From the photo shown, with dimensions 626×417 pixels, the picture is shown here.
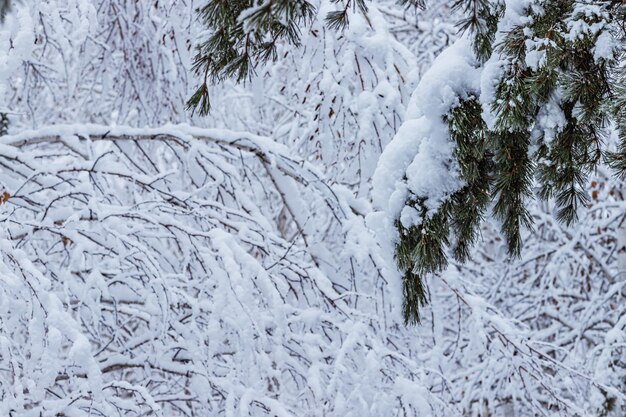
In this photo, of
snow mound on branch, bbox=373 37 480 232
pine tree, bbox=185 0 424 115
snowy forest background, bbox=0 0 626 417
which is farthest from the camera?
snowy forest background, bbox=0 0 626 417

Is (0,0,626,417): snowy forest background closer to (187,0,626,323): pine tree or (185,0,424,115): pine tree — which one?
(187,0,626,323): pine tree

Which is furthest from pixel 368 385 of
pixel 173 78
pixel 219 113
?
pixel 219 113

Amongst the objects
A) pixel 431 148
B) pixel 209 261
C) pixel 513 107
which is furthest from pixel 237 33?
pixel 209 261

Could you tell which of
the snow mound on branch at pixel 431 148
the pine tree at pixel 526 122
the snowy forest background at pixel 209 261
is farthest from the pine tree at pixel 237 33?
the snowy forest background at pixel 209 261

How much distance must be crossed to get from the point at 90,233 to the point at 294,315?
3.45 ft

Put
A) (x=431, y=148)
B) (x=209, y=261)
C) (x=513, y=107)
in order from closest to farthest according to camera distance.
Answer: (x=513, y=107), (x=431, y=148), (x=209, y=261)

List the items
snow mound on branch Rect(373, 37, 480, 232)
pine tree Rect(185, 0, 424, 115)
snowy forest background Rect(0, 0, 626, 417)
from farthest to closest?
snowy forest background Rect(0, 0, 626, 417) → snow mound on branch Rect(373, 37, 480, 232) → pine tree Rect(185, 0, 424, 115)

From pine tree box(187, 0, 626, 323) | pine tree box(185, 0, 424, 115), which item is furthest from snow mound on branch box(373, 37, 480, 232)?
pine tree box(185, 0, 424, 115)

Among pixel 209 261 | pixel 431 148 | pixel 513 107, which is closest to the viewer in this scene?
pixel 513 107

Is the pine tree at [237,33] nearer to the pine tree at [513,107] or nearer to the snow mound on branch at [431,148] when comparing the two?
the pine tree at [513,107]

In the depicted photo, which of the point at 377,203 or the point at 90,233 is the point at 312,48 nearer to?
the point at 90,233

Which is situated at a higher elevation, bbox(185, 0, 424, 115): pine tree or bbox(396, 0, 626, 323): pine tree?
bbox(185, 0, 424, 115): pine tree

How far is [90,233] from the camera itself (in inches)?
132

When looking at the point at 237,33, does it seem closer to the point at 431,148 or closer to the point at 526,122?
the point at 431,148
